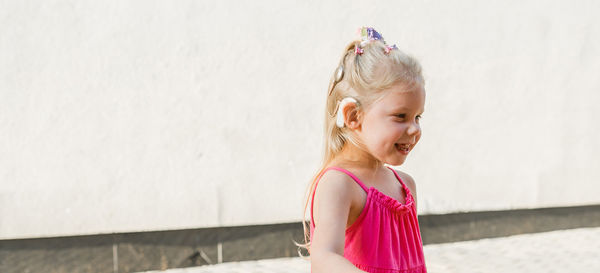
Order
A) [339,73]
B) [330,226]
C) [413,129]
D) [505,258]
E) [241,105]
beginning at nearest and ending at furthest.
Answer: [330,226] → [413,129] → [339,73] → [241,105] → [505,258]

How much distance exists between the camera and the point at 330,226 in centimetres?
152

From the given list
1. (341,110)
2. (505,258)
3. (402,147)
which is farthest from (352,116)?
(505,258)

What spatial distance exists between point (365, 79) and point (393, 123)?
0.14 metres

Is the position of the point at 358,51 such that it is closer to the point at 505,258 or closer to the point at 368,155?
the point at 368,155

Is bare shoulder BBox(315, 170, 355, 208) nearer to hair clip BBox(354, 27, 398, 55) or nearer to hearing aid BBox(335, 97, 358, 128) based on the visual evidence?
hearing aid BBox(335, 97, 358, 128)

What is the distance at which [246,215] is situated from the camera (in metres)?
4.89

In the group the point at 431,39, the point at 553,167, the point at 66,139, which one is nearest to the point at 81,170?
the point at 66,139

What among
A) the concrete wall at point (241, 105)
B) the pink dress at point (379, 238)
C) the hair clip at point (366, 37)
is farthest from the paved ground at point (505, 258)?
the hair clip at point (366, 37)

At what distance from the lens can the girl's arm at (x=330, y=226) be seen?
4.91 ft

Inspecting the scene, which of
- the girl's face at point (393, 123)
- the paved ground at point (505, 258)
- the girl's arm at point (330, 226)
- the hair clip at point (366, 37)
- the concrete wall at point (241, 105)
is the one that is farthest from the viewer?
the paved ground at point (505, 258)

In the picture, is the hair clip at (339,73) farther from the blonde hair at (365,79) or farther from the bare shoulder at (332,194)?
the bare shoulder at (332,194)

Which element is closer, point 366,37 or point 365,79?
point 365,79

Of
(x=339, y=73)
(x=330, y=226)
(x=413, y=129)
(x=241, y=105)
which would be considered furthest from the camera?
(x=241, y=105)

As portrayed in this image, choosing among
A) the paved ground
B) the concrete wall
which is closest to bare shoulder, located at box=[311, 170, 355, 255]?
the paved ground
